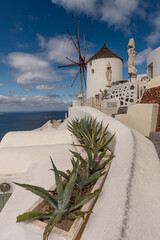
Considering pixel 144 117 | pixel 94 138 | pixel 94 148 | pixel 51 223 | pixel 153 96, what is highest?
pixel 153 96

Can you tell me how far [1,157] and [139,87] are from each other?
9.16 m

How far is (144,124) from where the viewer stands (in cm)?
561

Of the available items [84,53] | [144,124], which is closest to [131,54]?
[144,124]

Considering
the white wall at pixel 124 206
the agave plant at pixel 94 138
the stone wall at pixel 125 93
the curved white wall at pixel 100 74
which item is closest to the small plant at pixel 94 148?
the agave plant at pixel 94 138

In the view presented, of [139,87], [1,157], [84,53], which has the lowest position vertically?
[1,157]

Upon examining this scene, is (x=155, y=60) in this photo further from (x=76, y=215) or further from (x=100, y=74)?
(x=76, y=215)

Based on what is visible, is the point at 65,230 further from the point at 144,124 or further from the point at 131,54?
the point at 131,54

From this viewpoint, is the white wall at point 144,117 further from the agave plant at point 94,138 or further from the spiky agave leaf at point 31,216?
the spiky agave leaf at point 31,216

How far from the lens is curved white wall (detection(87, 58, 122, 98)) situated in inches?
854

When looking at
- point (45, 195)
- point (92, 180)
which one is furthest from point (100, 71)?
point (45, 195)

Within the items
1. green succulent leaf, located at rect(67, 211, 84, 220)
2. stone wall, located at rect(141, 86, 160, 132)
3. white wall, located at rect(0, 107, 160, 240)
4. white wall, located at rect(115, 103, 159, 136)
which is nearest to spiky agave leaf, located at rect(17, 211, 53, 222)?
white wall, located at rect(0, 107, 160, 240)

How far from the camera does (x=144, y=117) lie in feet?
18.4

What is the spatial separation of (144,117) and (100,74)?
58.0 feet

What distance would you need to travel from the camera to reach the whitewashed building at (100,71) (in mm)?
21750
